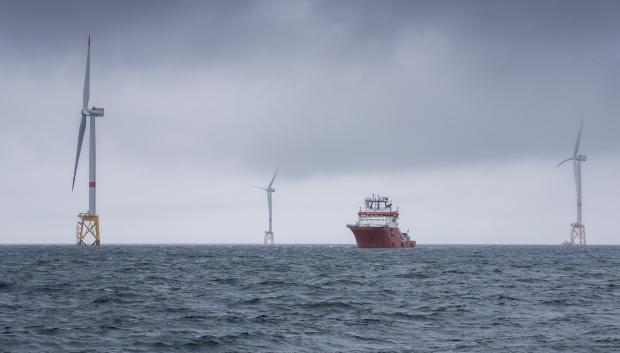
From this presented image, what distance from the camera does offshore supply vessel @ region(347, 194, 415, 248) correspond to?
15325cm

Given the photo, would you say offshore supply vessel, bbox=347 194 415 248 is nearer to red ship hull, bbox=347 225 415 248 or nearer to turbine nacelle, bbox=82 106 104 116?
red ship hull, bbox=347 225 415 248

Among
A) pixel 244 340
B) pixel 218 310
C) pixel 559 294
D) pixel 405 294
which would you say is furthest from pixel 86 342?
pixel 559 294

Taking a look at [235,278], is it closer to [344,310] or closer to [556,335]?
[344,310]

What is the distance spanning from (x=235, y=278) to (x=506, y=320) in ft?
89.2

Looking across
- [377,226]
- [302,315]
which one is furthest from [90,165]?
[302,315]

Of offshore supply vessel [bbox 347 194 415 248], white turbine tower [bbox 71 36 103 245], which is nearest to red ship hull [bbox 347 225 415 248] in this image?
offshore supply vessel [bbox 347 194 415 248]

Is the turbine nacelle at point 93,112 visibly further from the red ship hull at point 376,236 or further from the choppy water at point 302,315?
the choppy water at point 302,315

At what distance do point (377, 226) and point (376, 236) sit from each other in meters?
2.39

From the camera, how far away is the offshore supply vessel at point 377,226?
153250mm

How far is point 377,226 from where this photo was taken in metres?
152

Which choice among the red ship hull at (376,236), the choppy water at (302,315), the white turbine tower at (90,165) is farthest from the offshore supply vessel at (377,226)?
the choppy water at (302,315)

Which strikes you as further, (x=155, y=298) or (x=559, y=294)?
(x=559, y=294)

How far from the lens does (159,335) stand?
25.3 m

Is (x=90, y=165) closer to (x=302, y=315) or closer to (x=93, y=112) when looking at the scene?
(x=93, y=112)
